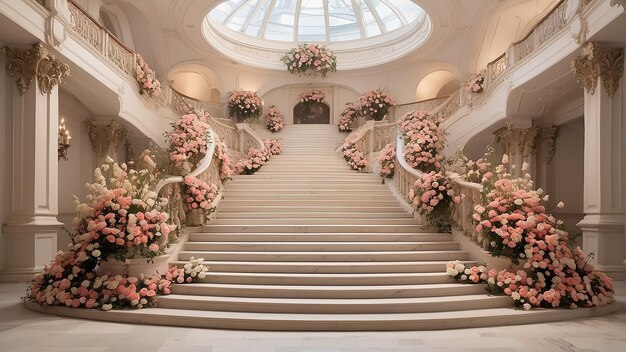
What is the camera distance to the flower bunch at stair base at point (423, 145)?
35.7 ft

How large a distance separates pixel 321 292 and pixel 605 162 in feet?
18.8

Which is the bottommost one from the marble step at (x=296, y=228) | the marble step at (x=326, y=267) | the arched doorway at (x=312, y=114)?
the marble step at (x=326, y=267)

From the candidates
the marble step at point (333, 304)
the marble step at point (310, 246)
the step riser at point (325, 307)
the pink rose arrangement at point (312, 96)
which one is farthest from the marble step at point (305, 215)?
the pink rose arrangement at point (312, 96)

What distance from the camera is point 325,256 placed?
6934 millimetres

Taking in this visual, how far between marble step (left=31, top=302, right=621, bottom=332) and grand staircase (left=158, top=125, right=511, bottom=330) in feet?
0.05

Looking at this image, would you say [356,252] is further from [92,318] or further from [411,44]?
[411,44]

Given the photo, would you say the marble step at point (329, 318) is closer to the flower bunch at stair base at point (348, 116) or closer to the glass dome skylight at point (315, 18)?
the flower bunch at stair base at point (348, 116)

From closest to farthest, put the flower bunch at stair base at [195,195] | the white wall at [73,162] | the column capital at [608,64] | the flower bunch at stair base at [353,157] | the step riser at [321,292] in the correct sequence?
the step riser at [321,292] → the flower bunch at stair base at [195,195] → the column capital at [608,64] → the white wall at [73,162] → the flower bunch at stair base at [353,157]

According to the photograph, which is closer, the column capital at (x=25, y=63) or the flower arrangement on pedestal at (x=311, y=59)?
the column capital at (x=25, y=63)

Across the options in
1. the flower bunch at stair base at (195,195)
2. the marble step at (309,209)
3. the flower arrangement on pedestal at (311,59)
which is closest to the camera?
the flower bunch at stair base at (195,195)

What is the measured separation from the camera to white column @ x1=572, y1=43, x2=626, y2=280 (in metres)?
8.06

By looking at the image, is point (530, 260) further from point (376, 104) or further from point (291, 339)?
point (376, 104)

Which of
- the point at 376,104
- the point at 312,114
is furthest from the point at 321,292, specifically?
the point at 312,114

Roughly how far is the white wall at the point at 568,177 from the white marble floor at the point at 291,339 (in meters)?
9.89
